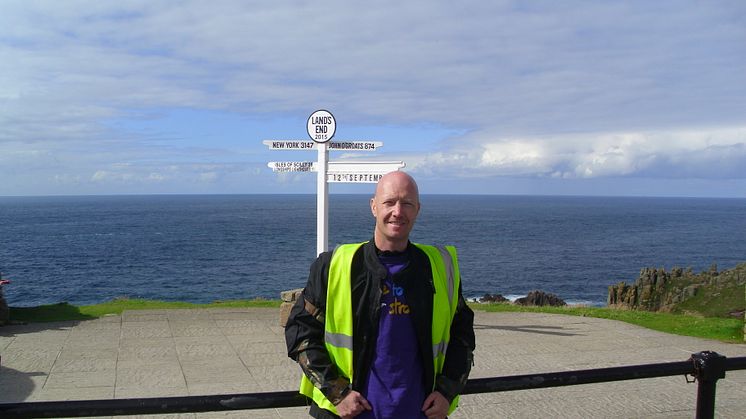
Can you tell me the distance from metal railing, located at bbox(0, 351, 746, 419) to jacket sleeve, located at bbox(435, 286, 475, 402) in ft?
0.24

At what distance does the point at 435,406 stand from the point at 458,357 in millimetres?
241

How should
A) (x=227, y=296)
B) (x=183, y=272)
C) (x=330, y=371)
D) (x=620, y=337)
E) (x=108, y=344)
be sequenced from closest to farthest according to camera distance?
(x=330, y=371)
(x=108, y=344)
(x=620, y=337)
(x=227, y=296)
(x=183, y=272)

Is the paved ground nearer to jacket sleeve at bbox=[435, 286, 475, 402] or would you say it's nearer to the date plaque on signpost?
the date plaque on signpost

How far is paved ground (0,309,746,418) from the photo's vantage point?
20.1 feet

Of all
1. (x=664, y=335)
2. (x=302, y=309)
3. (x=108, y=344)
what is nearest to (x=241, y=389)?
(x=108, y=344)

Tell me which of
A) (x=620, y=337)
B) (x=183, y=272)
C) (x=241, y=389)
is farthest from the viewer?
(x=183, y=272)

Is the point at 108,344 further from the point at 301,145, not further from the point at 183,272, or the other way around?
the point at 183,272

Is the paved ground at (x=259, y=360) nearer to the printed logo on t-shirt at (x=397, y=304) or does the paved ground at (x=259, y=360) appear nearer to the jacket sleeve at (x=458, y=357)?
the jacket sleeve at (x=458, y=357)

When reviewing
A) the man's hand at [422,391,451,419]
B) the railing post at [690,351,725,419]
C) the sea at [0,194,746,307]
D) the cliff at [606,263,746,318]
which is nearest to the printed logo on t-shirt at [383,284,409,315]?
the man's hand at [422,391,451,419]

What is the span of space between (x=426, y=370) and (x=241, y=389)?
14.4ft

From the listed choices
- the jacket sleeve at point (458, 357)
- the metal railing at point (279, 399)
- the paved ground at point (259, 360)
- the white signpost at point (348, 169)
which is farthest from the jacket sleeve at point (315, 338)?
the white signpost at point (348, 169)

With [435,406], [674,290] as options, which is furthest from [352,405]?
[674,290]

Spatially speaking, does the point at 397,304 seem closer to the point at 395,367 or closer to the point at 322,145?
the point at 395,367

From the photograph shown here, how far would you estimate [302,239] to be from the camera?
222 ft
